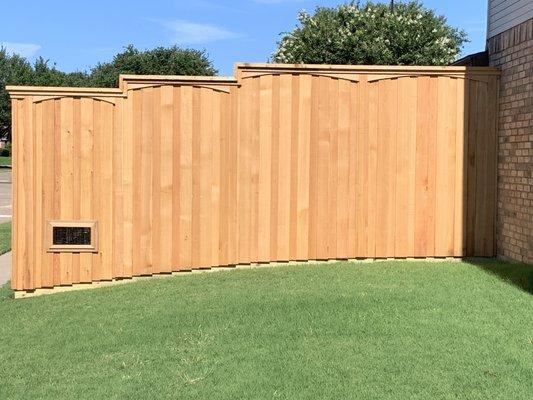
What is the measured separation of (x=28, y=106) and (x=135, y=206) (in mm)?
1623

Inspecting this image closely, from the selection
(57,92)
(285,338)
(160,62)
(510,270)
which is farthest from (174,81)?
(160,62)

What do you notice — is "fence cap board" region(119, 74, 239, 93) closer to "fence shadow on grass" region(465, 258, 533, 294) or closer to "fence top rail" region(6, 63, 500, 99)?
"fence top rail" region(6, 63, 500, 99)

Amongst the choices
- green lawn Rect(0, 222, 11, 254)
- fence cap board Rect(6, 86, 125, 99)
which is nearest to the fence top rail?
fence cap board Rect(6, 86, 125, 99)

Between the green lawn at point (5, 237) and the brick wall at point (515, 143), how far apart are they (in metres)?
8.30

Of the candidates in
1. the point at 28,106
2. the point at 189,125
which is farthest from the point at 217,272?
the point at 28,106

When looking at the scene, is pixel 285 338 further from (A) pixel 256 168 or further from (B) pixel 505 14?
(B) pixel 505 14

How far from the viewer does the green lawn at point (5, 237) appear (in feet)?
37.9

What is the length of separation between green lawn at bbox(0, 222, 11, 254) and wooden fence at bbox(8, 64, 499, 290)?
4.49m

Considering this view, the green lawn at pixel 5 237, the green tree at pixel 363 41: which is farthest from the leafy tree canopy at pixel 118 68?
the green lawn at pixel 5 237

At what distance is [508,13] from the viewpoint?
760 centimetres

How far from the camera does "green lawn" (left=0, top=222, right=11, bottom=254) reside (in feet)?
37.9

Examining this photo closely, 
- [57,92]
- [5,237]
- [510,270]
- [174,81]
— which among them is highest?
[174,81]

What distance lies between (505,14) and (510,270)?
3.10 meters

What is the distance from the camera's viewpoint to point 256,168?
297 inches
